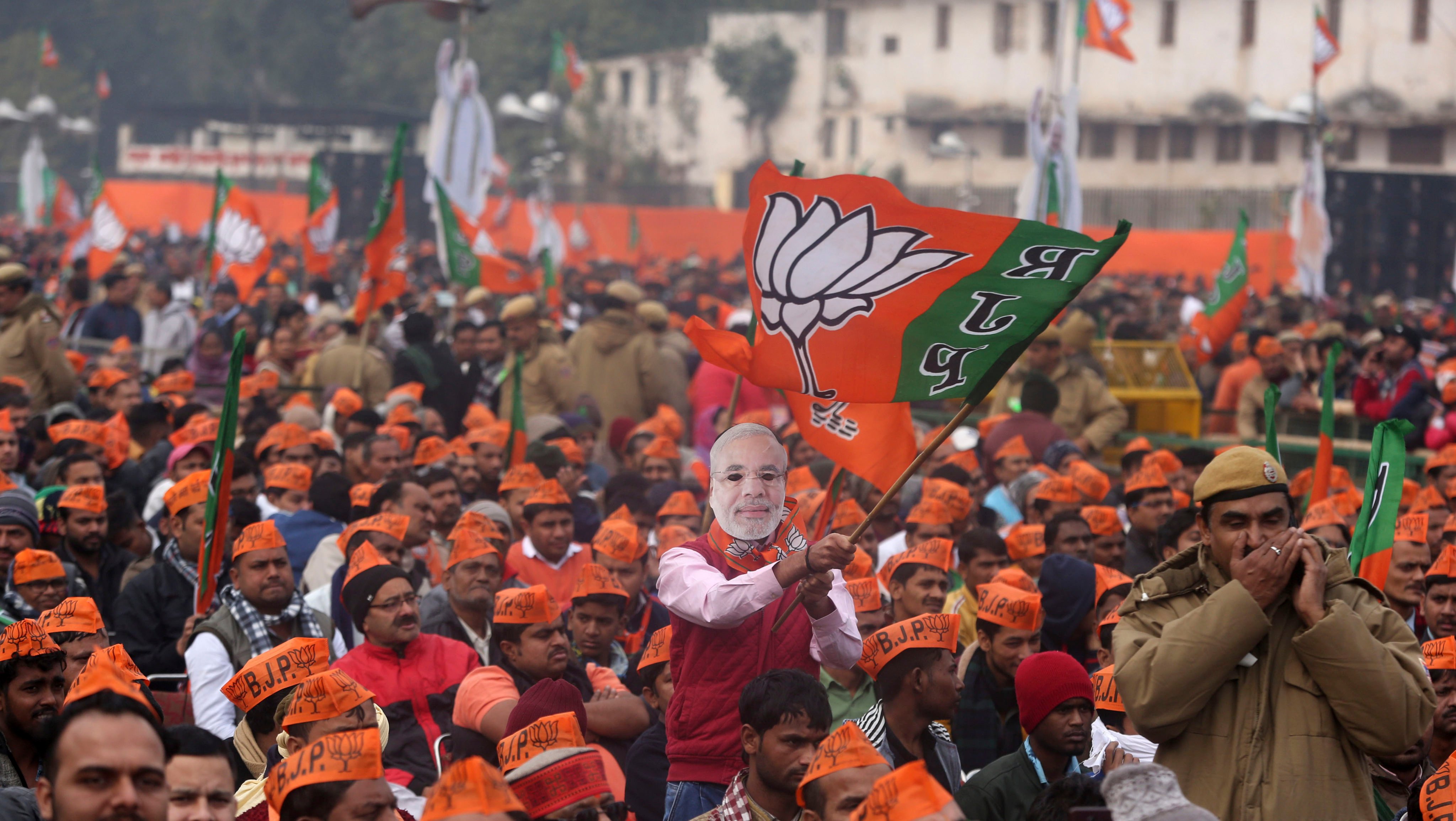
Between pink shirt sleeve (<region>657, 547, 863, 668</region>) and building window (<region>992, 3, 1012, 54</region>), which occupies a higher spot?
building window (<region>992, 3, 1012, 54</region>)

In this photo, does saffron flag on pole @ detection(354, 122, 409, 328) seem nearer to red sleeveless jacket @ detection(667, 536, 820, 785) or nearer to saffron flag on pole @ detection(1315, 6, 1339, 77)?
red sleeveless jacket @ detection(667, 536, 820, 785)

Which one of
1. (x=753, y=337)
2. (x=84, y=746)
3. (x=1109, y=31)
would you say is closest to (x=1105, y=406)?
(x=753, y=337)

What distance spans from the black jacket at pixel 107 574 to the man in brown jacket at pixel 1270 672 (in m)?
4.95

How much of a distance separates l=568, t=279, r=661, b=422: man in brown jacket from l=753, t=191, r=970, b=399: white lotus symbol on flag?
7758 mm

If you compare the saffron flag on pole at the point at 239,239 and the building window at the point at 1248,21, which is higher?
the building window at the point at 1248,21

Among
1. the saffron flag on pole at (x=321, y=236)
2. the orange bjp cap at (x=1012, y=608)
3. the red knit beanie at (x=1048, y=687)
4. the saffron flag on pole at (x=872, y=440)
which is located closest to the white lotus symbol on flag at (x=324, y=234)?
the saffron flag on pole at (x=321, y=236)

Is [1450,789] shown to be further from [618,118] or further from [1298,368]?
[618,118]

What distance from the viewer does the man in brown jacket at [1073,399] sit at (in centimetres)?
1141

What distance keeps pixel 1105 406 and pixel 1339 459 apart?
1.95 metres

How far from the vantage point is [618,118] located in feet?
198

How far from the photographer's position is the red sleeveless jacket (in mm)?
4422

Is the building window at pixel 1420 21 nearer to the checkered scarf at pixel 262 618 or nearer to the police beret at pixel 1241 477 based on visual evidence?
the checkered scarf at pixel 262 618

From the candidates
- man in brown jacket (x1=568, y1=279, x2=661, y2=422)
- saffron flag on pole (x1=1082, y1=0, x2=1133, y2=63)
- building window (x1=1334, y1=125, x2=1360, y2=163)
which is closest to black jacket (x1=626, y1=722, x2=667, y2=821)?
man in brown jacket (x1=568, y1=279, x2=661, y2=422)

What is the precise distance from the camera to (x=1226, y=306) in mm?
15336
